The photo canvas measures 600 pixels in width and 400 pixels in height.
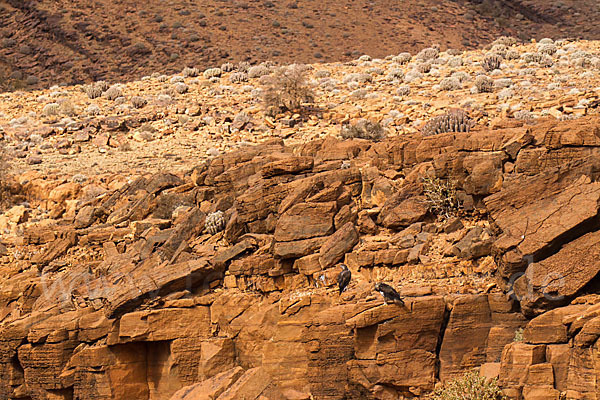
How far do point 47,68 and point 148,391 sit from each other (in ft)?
118

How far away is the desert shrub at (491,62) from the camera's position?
29797mm

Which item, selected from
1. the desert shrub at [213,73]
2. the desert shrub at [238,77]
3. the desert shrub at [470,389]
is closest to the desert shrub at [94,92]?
the desert shrub at [213,73]

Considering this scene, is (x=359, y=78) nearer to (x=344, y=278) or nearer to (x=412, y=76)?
(x=412, y=76)

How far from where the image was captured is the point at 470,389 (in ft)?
35.5

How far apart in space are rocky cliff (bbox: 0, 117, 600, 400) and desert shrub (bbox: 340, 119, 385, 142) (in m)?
4.57

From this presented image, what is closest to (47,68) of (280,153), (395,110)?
(395,110)

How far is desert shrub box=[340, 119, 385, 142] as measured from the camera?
858 inches

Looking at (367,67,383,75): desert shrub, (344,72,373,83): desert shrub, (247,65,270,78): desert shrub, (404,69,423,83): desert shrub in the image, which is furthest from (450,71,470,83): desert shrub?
(247,65,270,78): desert shrub

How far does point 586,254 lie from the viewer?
1105 cm

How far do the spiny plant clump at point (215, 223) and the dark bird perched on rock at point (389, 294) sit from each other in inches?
185

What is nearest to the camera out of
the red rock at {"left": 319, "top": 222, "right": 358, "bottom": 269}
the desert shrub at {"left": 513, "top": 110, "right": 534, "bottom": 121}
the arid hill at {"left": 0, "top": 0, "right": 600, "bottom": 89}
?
the red rock at {"left": 319, "top": 222, "right": 358, "bottom": 269}

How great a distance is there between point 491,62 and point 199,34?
21951 millimetres

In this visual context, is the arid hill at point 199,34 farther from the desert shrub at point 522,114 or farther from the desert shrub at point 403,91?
the desert shrub at point 522,114

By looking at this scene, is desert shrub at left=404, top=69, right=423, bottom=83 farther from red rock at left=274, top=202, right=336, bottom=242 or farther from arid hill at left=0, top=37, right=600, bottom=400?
red rock at left=274, top=202, right=336, bottom=242
